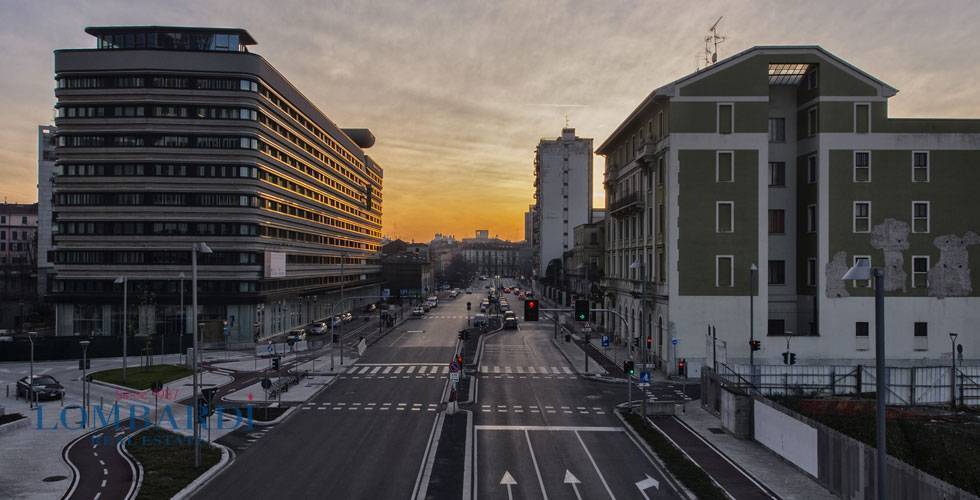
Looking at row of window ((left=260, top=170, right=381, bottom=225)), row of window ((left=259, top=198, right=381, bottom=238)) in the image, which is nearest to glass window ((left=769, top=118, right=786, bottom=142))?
row of window ((left=259, top=198, right=381, bottom=238))

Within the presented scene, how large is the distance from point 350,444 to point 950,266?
155 ft

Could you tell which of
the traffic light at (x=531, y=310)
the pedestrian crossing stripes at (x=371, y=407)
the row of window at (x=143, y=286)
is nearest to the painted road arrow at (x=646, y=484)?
the traffic light at (x=531, y=310)

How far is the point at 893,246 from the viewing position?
48.8m

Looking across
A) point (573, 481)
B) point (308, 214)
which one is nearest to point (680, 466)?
point (573, 481)

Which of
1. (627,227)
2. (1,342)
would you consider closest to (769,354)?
(627,227)

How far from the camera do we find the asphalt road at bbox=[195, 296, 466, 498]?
22547 millimetres

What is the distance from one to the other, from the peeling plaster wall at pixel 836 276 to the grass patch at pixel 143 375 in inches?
1942

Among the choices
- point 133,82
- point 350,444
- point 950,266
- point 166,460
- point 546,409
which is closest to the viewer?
point 166,460

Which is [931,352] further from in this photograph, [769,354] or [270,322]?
[270,322]

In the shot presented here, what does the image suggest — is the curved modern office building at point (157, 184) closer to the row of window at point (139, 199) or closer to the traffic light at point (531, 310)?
the row of window at point (139, 199)

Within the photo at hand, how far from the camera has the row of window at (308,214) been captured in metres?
73.8

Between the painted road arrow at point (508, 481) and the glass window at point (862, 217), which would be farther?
the glass window at point (862, 217)

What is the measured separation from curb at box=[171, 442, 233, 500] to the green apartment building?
3166 centimetres

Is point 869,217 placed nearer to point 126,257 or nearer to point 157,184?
point 157,184
